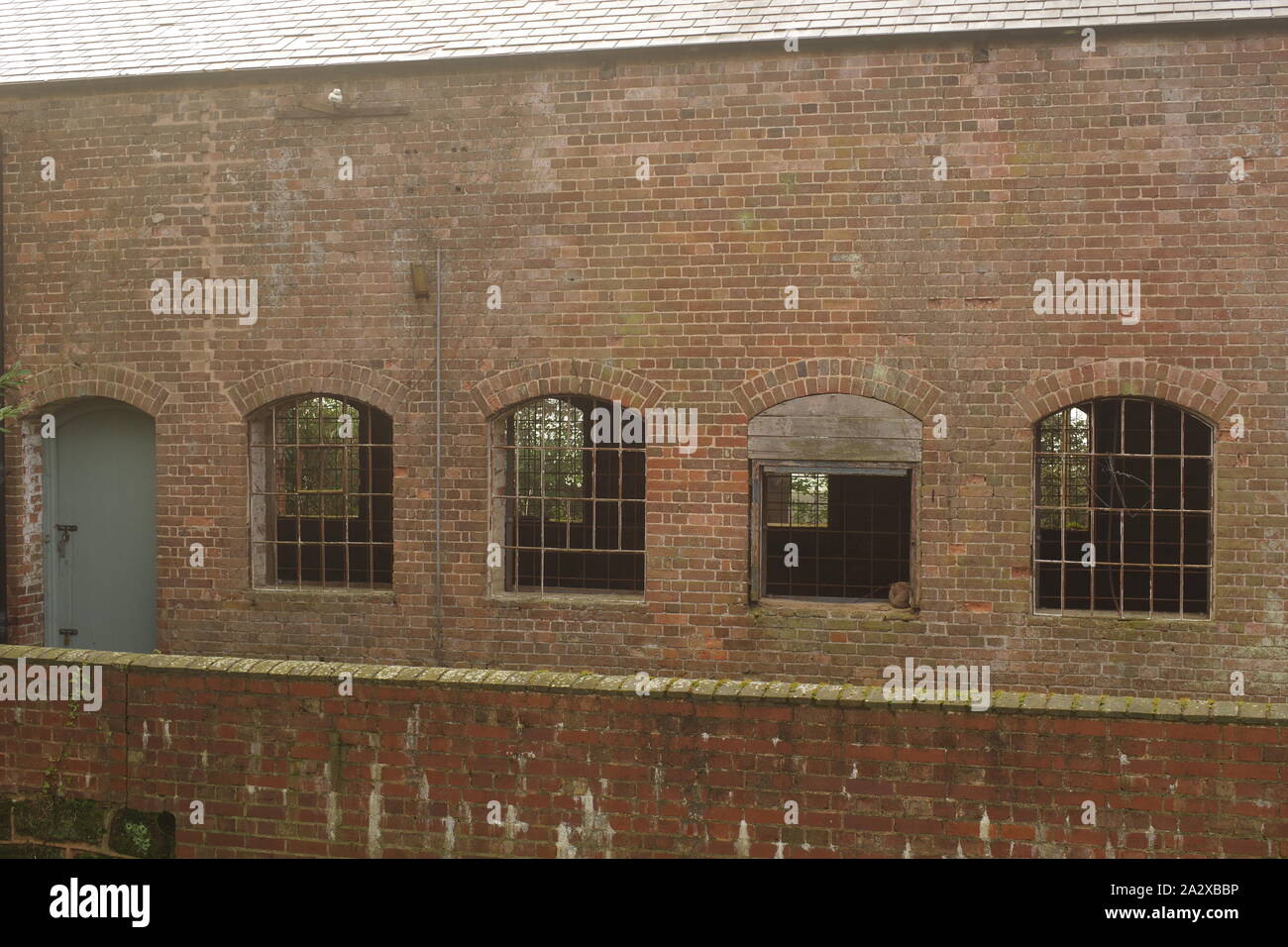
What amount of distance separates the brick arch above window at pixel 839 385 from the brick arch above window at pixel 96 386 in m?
4.83

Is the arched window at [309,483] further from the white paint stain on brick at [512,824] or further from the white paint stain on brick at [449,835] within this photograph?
the white paint stain on brick at [512,824]

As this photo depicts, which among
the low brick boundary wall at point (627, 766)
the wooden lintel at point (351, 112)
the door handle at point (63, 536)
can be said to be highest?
the wooden lintel at point (351, 112)

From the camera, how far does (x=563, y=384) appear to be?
9492 mm

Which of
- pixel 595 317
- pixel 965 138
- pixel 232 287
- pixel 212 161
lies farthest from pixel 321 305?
pixel 965 138

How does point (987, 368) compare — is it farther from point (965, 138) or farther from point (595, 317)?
point (595, 317)

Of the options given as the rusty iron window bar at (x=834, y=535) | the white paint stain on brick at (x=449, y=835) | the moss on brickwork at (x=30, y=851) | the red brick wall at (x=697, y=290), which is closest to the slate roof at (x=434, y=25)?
the red brick wall at (x=697, y=290)

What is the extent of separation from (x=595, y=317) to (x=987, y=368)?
293 centimetres

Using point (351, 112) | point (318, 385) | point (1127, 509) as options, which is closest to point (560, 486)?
point (318, 385)

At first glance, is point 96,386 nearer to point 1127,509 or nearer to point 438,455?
point 438,455

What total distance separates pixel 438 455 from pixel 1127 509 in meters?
5.15

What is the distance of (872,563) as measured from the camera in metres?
10.0

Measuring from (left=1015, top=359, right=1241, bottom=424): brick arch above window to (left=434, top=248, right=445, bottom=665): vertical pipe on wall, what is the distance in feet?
14.3

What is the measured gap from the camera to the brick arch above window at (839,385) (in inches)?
354

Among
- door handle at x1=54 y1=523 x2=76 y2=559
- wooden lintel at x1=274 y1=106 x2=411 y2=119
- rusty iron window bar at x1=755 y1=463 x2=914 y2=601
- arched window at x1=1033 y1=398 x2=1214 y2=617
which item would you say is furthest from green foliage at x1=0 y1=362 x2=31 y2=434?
arched window at x1=1033 y1=398 x2=1214 y2=617
